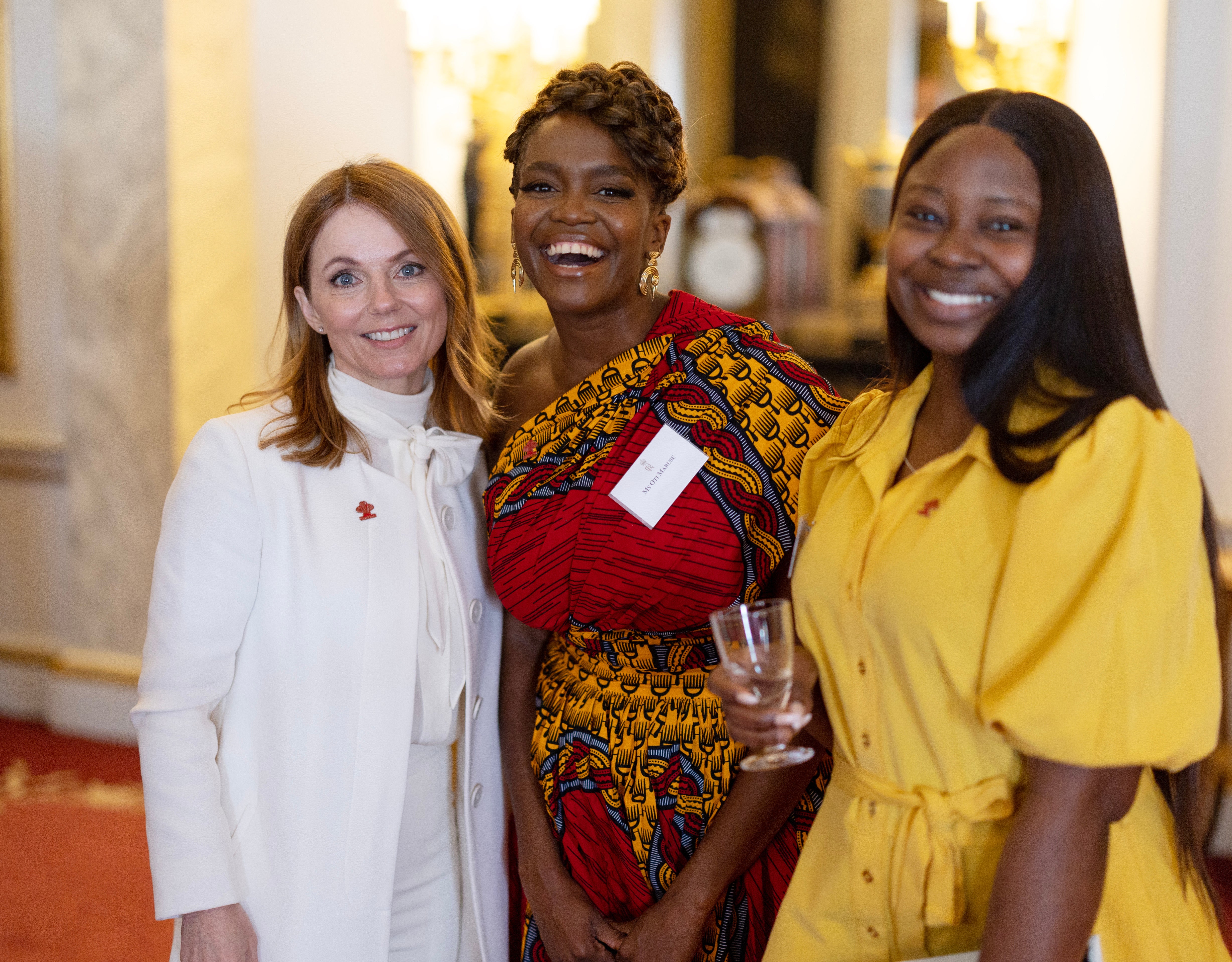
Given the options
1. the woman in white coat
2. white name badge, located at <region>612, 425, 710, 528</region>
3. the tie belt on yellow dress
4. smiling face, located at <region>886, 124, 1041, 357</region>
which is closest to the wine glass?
the tie belt on yellow dress

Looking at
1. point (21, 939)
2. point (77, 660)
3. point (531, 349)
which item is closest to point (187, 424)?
point (77, 660)

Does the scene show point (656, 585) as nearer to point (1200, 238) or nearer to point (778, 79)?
point (1200, 238)

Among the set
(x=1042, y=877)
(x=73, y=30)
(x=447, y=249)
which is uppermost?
(x=73, y=30)

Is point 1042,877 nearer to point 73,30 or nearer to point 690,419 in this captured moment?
point 690,419

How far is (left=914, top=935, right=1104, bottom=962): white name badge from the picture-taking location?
114cm

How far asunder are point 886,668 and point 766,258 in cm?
432

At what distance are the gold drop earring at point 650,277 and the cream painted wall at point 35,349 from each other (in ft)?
11.4

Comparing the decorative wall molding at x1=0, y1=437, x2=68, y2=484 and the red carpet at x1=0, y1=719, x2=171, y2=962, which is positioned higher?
the decorative wall molding at x1=0, y1=437, x2=68, y2=484

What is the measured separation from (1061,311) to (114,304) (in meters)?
4.03

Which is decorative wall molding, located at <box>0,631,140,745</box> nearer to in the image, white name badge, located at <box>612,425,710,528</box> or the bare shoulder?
the bare shoulder

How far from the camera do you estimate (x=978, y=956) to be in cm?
117

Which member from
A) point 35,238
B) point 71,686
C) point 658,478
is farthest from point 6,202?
point 658,478

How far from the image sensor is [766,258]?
5.34 metres

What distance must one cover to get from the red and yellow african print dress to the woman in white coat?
15cm
